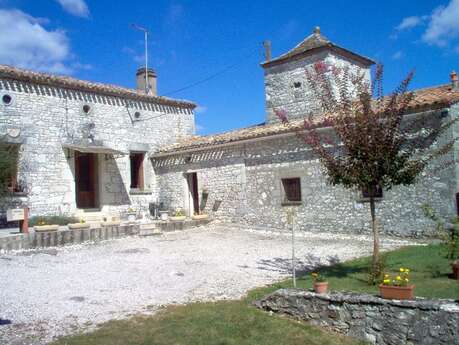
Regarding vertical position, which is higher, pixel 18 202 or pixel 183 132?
pixel 183 132

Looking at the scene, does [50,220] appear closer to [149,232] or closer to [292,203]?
[149,232]

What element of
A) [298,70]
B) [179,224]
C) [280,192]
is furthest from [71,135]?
[298,70]

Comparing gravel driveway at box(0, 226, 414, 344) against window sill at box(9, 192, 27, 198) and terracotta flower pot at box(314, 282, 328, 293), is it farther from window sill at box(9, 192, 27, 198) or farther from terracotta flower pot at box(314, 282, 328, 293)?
window sill at box(9, 192, 27, 198)

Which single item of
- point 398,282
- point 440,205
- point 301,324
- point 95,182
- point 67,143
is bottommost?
point 301,324

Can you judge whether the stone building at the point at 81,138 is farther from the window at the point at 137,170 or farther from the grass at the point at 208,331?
the grass at the point at 208,331

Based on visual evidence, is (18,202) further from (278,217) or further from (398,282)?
(398,282)

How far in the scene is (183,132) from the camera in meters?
21.6

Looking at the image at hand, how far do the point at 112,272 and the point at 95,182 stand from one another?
975cm

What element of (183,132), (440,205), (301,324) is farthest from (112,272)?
(183,132)

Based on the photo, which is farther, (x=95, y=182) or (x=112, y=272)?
(x=95, y=182)

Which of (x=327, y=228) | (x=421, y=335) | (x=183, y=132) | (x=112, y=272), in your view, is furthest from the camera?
(x=183, y=132)

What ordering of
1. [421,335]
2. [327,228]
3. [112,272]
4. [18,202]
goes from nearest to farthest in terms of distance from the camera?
[421,335] → [112,272] → [327,228] → [18,202]


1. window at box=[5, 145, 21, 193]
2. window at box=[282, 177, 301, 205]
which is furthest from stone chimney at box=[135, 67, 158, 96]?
window at box=[282, 177, 301, 205]

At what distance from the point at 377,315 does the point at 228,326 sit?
77.1 inches
